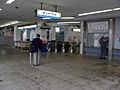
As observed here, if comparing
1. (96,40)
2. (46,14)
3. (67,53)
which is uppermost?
(46,14)

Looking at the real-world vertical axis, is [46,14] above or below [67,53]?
above

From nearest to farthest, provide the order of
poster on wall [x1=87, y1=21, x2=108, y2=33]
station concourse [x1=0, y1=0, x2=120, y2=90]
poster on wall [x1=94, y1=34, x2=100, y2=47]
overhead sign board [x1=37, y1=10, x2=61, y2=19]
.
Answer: station concourse [x1=0, y1=0, x2=120, y2=90], overhead sign board [x1=37, y1=10, x2=61, y2=19], poster on wall [x1=87, y1=21, x2=108, y2=33], poster on wall [x1=94, y1=34, x2=100, y2=47]

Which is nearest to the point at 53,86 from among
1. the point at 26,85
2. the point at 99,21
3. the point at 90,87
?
the point at 26,85

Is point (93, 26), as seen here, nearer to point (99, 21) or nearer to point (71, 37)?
point (99, 21)

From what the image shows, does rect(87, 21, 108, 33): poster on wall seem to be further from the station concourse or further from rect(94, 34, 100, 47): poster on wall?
rect(94, 34, 100, 47): poster on wall

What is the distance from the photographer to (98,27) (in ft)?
33.2

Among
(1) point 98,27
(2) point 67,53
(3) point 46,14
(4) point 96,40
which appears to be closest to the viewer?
(3) point 46,14

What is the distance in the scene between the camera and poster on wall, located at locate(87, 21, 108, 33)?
9694 mm

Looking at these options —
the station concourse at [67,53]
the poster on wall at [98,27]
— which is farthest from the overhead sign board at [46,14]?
the poster on wall at [98,27]

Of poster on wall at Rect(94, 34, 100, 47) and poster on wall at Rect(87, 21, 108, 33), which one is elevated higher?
poster on wall at Rect(87, 21, 108, 33)

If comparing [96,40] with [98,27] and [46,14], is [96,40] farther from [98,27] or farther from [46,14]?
[46,14]

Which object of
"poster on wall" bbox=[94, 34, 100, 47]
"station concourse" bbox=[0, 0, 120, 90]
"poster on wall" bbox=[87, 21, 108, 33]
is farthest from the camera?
"poster on wall" bbox=[94, 34, 100, 47]

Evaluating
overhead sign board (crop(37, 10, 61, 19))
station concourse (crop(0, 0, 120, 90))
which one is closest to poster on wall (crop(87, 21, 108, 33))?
station concourse (crop(0, 0, 120, 90))

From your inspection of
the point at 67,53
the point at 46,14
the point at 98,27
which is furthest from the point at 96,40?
the point at 46,14
